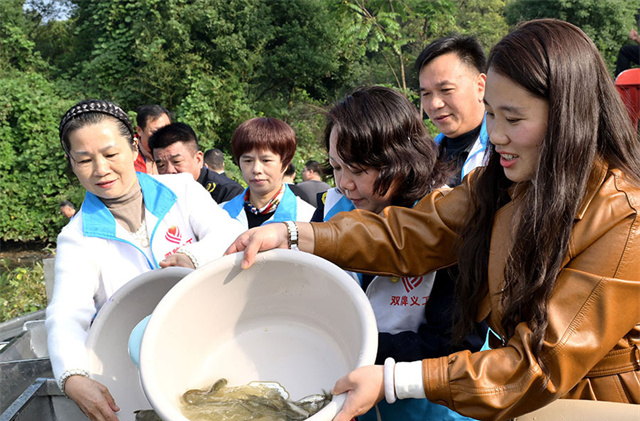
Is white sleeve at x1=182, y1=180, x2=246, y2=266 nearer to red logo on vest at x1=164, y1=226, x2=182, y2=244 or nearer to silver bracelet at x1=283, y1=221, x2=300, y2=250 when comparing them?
red logo on vest at x1=164, y1=226, x2=182, y2=244

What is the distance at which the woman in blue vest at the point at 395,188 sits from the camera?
178 cm

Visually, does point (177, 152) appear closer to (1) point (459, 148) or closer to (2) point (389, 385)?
(1) point (459, 148)

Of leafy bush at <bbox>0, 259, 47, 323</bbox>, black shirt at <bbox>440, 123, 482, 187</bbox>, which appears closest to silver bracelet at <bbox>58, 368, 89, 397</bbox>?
black shirt at <bbox>440, 123, 482, 187</bbox>

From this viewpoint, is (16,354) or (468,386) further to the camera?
(16,354)

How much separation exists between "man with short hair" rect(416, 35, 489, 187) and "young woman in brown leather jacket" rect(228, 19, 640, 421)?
160 centimetres

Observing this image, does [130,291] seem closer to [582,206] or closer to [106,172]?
[106,172]

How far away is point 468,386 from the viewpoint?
1303 millimetres

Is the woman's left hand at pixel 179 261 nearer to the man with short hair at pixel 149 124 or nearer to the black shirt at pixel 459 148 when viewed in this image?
the black shirt at pixel 459 148

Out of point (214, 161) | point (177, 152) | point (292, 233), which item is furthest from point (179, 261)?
point (214, 161)

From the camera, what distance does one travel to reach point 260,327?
6.00 ft

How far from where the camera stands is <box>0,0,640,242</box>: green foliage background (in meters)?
11.1

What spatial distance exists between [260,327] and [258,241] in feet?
1.07

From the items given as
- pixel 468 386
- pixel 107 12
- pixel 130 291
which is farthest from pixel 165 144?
pixel 107 12

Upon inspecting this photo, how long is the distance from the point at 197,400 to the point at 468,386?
2.55 ft
